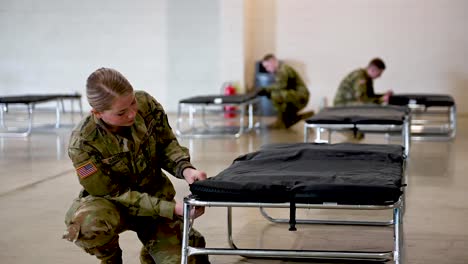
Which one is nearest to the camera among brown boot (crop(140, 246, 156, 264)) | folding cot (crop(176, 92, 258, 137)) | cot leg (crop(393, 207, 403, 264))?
cot leg (crop(393, 207, 403, 264))

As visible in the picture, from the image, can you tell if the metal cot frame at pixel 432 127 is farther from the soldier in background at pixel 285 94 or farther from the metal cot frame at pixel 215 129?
the metal cot frame at pixel 215 129

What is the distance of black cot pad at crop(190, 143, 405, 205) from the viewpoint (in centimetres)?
268

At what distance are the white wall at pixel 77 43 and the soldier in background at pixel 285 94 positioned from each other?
11.0ft

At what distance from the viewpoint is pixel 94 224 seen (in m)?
2.77

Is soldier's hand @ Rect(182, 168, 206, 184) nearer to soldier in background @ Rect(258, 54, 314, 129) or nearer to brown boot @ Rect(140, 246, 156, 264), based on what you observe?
brown boot @ Rect(140, 246, 156, 264)

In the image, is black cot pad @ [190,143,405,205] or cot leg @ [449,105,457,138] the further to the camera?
cot leg @ [449,105,457,138]

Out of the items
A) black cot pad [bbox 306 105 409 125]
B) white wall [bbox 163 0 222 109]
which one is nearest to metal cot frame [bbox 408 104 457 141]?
black cot pad [bbox 306 105 409 125]

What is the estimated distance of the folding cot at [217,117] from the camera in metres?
8.75

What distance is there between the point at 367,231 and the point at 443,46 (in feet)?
26.3

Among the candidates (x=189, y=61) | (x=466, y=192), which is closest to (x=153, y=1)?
(x=189, y=61)

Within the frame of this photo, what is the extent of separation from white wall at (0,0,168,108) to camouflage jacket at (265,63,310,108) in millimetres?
3390

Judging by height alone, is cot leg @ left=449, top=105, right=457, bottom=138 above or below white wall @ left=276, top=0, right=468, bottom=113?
below

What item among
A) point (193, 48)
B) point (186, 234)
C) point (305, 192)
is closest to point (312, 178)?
point (305, 192)

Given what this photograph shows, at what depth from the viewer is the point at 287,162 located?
3.50 m
